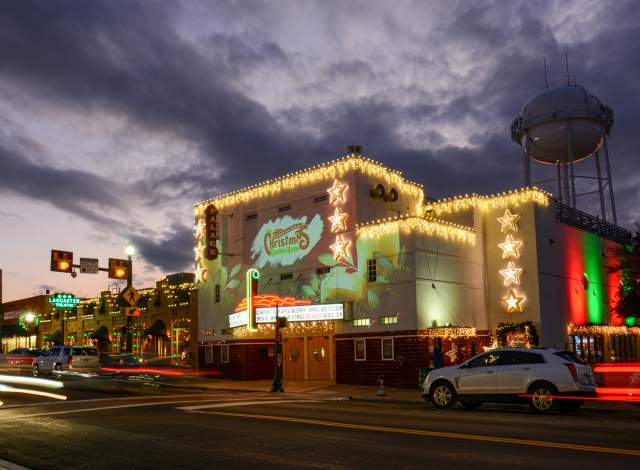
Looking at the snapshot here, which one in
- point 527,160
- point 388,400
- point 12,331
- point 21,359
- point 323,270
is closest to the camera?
point 388,400

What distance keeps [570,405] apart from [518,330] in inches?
486

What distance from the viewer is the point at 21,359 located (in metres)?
48.8

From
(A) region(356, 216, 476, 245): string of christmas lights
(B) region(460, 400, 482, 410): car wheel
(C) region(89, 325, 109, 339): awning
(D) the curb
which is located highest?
(A) region(356, 216, 476, 245): string of christmas lights

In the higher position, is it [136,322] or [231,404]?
[136,322]

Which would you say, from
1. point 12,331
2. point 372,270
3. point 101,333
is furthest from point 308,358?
point 12,331

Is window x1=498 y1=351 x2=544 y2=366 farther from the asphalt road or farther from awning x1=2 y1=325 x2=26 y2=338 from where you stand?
awning x1=2 y1=325 x2=26 y2=338

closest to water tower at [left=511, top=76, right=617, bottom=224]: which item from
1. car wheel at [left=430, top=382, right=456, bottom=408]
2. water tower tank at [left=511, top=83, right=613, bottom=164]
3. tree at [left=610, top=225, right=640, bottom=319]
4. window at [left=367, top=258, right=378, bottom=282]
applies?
water tower tank at [left=511, top=83, right=613, bottom=164]

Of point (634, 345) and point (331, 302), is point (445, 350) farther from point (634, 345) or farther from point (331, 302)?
point (634, 345)

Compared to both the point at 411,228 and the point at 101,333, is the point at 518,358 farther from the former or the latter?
the point at 101,333

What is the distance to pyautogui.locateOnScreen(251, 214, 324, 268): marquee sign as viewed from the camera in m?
31.1

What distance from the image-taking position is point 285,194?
108ft

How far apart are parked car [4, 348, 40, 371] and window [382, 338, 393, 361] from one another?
31617mm

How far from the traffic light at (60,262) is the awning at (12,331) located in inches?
2022

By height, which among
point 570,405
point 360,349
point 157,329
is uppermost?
point 157,329
